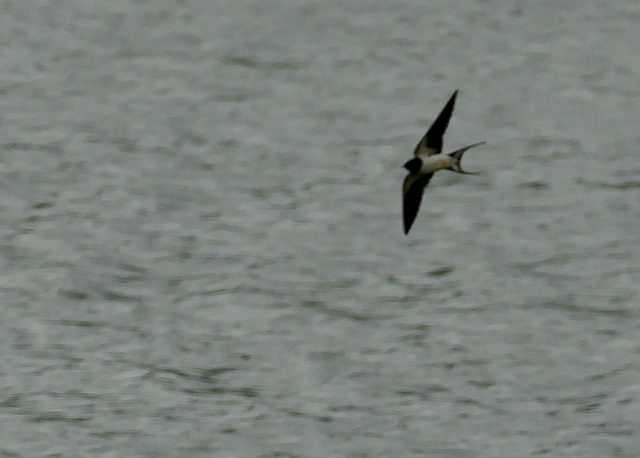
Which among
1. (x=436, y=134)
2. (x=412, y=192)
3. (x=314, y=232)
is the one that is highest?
(x=436, y=134)

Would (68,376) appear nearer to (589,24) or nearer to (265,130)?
(265,130)

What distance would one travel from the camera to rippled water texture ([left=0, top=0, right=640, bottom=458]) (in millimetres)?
5832

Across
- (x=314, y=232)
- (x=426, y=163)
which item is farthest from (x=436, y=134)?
(x=314, y=232)

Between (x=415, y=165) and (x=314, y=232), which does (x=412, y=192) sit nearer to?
(x=415, y=165)

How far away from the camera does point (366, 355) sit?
6379 mm

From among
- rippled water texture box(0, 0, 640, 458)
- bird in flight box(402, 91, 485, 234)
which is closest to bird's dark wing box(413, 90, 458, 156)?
bird in flight box(402, 91, 485, 234)

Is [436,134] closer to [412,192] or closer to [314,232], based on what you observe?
[412,192]

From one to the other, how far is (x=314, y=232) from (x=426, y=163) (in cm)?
413

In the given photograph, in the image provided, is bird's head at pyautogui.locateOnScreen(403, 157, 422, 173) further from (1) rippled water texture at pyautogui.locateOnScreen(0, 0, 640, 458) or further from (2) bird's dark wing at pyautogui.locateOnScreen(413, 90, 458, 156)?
(1) rippled water texture at pyautogui.locateOnScreen(0, 0, 640, 458)

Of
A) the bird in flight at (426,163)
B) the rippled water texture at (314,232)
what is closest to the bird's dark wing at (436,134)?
the bird in flight at (426,163)

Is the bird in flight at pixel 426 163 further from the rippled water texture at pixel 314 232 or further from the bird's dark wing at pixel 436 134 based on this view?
the rippled water texture at pixel 314 232

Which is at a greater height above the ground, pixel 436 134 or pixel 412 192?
pixel 436 134

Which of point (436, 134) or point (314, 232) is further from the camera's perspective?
point (314, 232)

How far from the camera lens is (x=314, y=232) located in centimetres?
780
